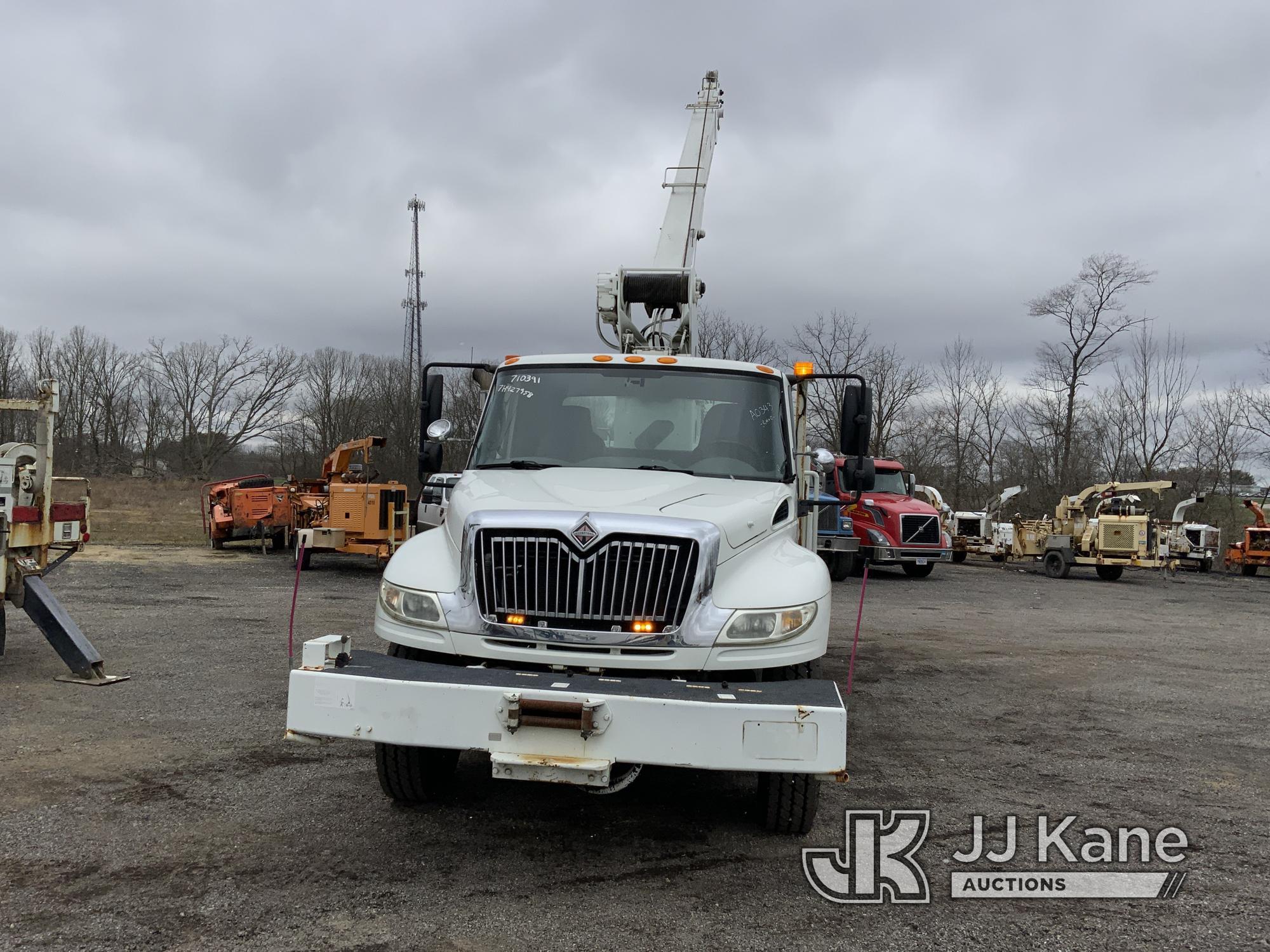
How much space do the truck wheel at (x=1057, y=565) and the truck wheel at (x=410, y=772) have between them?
2117 cm

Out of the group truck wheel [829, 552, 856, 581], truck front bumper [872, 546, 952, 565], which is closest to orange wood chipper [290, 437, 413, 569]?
truck wheel [829, 552, 856, 581]

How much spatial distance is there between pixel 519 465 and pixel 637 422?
722 millimetres

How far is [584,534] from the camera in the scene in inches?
161

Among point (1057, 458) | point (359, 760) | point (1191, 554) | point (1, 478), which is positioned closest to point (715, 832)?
point (359, 760)

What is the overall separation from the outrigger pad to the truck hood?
4040 mm

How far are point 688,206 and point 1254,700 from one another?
768cm

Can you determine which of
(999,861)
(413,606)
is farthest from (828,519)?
(413,606)

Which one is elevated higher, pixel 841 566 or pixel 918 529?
pixel 918 529

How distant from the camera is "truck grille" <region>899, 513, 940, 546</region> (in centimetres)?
1953

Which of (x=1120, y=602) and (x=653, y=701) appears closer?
(x=653, y=701)

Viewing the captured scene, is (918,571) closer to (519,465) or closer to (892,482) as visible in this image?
(892,482)

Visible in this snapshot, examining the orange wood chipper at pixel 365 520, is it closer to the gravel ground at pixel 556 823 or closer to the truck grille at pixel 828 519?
the truck grille at pixel 828 519

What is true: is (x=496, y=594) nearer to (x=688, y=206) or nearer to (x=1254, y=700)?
(x=1254, y=700)

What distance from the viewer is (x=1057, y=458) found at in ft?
124
